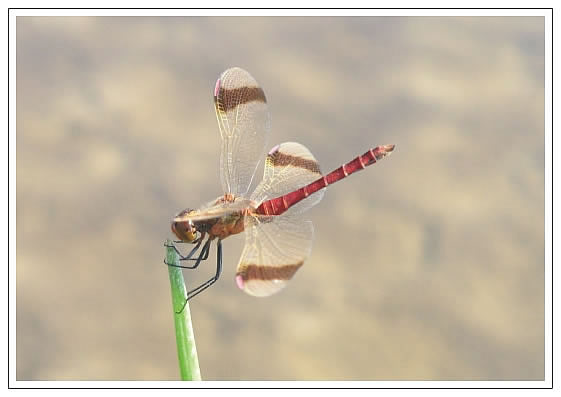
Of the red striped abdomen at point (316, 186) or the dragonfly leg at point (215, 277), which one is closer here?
the dragonfly leg at point (215, 277)

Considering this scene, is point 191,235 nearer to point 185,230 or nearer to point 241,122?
point 185,230

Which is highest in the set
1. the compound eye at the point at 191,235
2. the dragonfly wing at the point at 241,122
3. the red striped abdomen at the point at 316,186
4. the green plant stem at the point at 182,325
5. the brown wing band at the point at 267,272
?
the dragonfly wing at the point at 241,122

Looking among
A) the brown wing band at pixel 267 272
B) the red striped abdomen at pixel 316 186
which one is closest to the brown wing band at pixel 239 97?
the red striped abdomen at pixel 316 186

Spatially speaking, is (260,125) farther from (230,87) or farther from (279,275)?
(279,275)

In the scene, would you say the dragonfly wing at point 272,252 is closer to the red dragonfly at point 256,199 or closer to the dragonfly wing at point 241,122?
the red dragonfly at point 256,199

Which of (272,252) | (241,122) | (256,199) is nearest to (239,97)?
(241,122)

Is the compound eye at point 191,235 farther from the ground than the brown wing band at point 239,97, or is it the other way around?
the brown wing band at point 239,97

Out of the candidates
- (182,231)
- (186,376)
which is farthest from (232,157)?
(186,376)

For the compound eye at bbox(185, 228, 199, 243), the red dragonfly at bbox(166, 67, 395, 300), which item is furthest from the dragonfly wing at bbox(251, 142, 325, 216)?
the compound eye at bbox(185, 228, 199, 243)
